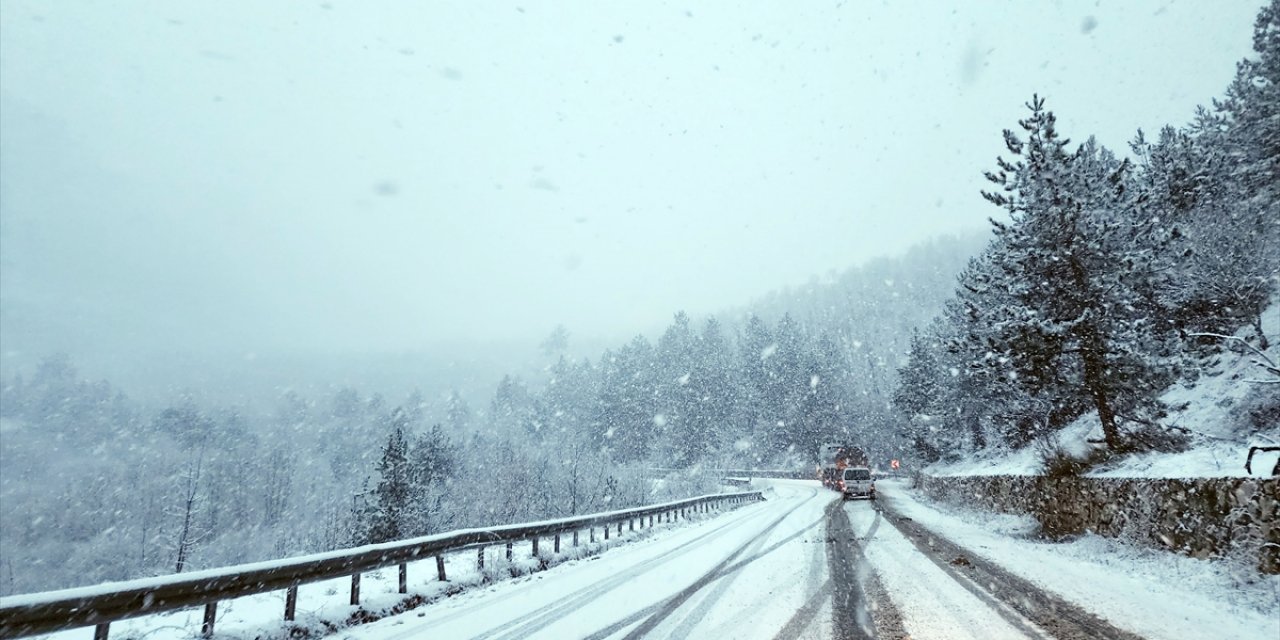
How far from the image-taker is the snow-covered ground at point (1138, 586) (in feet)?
19.2

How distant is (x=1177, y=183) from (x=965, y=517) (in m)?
19.7

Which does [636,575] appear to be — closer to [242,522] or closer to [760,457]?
[760,457]

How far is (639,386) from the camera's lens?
2972 inches

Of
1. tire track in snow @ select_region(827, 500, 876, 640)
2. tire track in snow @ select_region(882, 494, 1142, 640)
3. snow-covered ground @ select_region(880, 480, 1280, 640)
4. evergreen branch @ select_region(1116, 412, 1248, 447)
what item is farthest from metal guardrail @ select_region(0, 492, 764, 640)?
evergreen branch @ select_region(1116, 412, 1248, 447)

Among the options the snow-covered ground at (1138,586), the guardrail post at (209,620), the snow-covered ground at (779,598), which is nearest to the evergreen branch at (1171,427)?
the snow-covered ground at (1138,586)

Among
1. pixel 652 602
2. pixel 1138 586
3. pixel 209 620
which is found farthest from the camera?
pixel 1138 586

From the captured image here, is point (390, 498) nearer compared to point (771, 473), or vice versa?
point (390, 498)

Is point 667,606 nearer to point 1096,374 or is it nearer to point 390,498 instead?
point 1096,374

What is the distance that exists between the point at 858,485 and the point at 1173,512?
2327cm

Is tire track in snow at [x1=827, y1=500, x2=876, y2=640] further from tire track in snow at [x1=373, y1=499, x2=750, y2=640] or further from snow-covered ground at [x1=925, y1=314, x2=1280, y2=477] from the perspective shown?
snow-covered ground at [x1=925, y1=314, x2=1280, y2=477]

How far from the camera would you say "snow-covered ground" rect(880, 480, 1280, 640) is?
5.86 m

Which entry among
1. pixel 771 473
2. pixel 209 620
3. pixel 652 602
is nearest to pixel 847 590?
pixel 652 602

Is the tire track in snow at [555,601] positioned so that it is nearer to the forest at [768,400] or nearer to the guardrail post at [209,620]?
the guardrail post at [209,620]

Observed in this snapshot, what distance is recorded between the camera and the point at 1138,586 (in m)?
7.94
